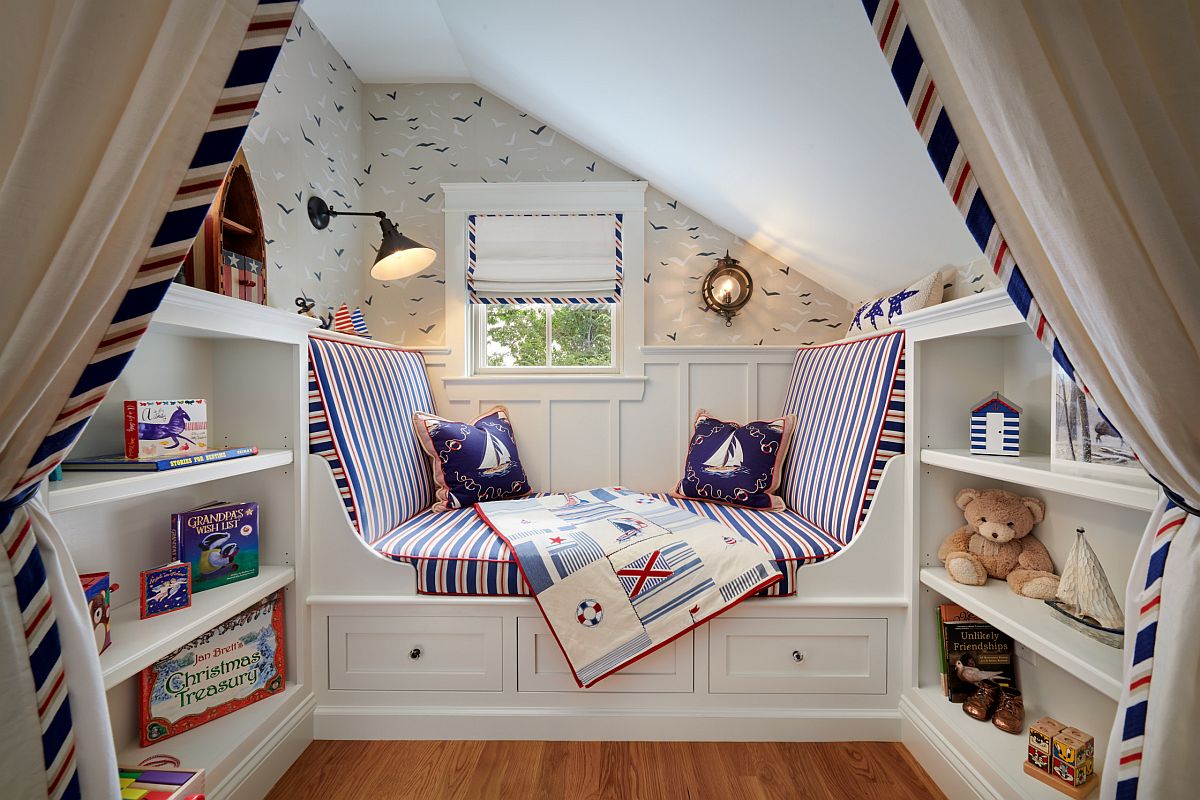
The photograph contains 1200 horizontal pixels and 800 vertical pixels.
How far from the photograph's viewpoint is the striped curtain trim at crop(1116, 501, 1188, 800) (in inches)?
31.3

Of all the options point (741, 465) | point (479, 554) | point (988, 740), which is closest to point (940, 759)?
point (988, 740)

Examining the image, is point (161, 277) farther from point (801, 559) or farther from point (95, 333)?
point (801, 559)

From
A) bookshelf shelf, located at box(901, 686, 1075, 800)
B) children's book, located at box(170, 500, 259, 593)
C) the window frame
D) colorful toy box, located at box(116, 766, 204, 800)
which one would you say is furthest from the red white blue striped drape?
the window frame

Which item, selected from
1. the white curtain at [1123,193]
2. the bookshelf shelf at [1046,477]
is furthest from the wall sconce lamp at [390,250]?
the bookshelf shelf at [1046,477]

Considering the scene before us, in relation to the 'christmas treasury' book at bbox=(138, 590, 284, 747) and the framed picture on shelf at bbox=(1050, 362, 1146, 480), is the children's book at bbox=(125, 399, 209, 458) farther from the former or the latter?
the framed picture on shelf at bbox=(1050, 362, 1146, 480)

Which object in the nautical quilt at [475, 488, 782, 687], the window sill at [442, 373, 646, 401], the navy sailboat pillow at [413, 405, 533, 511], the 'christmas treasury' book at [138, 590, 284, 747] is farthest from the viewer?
the window sill at [442, 373, 646, 401]

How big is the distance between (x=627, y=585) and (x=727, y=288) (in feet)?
5.15

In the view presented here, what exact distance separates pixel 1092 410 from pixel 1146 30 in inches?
30.1

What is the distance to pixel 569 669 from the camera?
165cm

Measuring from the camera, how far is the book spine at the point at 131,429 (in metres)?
1.20

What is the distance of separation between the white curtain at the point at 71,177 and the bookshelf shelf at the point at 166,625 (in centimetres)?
35

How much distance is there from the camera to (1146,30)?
2.22 ft

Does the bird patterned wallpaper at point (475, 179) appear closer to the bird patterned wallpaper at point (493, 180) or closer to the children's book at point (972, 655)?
the bird patterned wallpaper at point (493, 180)

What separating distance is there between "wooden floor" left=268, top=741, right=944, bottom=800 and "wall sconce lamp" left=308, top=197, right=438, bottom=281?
1602mm
